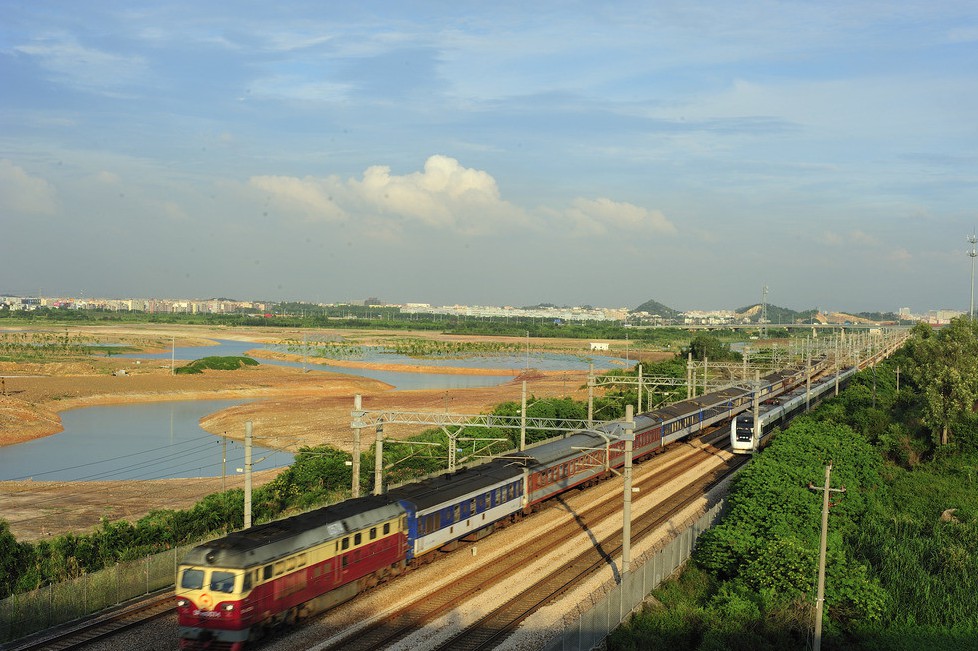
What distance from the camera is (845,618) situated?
23766 millimetres

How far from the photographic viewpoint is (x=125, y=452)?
63344 millimetres

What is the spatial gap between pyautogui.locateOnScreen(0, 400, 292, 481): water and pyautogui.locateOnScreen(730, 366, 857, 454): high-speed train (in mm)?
30885

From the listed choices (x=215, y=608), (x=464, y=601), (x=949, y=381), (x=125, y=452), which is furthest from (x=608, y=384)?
(x=215, y=608)

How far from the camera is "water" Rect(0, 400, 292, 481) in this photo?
184 ft

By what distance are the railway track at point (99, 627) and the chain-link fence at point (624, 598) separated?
456 inches

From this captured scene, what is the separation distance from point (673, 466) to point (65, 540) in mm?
34703

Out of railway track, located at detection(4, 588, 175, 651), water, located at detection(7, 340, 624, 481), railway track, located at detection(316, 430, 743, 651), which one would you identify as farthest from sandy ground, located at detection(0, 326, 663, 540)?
railway track, located at detection(4, 588, 175, 651)

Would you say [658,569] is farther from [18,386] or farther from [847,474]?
[18,386]

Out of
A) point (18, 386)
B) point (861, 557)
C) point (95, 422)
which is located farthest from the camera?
point (18, 386)

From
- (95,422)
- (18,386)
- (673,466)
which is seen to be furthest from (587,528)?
(18,386)

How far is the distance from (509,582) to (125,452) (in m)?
47.7

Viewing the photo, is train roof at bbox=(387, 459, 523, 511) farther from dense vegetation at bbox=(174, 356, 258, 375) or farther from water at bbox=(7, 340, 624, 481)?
dense vegetation at bbox=(174, 356, 258, 375)

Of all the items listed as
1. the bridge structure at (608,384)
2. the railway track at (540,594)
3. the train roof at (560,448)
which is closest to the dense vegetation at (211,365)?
the bridge structure at (608,384)

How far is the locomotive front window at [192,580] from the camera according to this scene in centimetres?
1961
